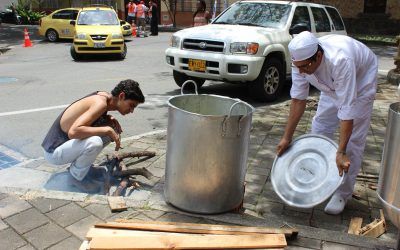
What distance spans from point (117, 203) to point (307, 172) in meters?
1.59

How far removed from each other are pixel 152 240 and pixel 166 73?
321 inches

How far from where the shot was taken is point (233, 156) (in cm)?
328

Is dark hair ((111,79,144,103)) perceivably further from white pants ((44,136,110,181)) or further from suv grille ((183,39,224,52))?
suv grille ((183,39,224,52))

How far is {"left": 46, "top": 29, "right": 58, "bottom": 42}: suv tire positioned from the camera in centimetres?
1905

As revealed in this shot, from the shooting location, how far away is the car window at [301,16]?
813 cm

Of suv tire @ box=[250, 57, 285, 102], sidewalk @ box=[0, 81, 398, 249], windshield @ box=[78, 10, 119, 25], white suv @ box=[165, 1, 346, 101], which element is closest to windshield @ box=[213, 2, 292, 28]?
white suv @ box=[165, 1, 346, 101]

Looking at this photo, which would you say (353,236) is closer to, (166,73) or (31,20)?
(166,73)

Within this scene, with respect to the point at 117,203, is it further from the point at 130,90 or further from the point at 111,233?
the point at 130,90

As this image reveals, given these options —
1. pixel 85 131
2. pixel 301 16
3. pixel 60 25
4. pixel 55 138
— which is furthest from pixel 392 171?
pixel 60 25

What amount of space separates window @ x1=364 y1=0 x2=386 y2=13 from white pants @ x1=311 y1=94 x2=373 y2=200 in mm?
24627

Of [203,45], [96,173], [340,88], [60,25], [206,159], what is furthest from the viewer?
[60,25]

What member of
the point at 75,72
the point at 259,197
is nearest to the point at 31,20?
the point at 75,72

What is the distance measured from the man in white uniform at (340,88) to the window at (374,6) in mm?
24674

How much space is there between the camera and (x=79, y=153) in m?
3.84
